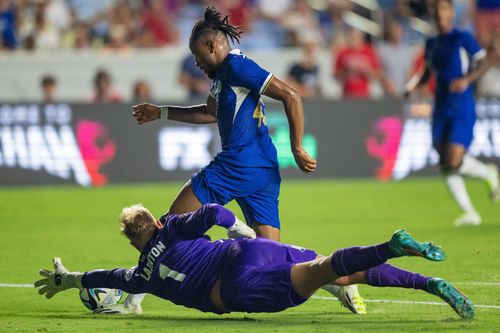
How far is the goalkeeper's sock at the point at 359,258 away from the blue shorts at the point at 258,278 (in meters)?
0.36

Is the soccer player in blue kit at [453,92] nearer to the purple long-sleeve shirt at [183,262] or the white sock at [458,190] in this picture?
the white sock at [458,190]

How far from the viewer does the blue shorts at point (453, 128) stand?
14.4 m

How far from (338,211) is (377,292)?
7.40 m

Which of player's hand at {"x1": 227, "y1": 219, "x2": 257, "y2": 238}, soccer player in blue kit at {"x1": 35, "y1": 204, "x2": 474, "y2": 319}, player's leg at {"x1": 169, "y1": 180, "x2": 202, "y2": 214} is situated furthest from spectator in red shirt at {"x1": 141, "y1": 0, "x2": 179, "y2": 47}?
player's hand at {"x1": 227, "y1": 219, "x2": 257, "y2": 238}

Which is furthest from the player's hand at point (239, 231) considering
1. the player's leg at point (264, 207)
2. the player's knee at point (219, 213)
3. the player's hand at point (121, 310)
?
the player's hand at point (121, 310)

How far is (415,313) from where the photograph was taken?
817 centimetres

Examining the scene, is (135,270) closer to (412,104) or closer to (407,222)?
(407,222)

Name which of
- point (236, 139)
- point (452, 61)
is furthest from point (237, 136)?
point (452, 61)

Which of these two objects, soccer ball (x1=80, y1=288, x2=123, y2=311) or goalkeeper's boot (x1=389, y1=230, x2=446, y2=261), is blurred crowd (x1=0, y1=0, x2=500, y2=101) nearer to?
soccer ball (x1=80, y1=288, x2=123, y2=311)

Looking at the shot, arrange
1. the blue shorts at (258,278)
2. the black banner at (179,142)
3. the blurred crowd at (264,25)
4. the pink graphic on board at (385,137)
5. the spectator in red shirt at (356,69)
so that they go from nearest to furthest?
the blue shorts at (258,278) < the black banner at (179,142) < the pink graphic on board at (385,137) < the spectator in red shirt at (356,69) < the blurred crowd at (264,25)

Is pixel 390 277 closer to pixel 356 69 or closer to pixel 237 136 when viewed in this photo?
pixel 237 136

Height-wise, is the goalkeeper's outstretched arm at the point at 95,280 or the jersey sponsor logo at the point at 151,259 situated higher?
the jersey sponsor logo at the point at 151,259

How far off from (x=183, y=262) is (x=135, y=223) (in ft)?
1.41

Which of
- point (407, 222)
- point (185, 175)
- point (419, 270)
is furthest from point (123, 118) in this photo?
point (419, 270)
